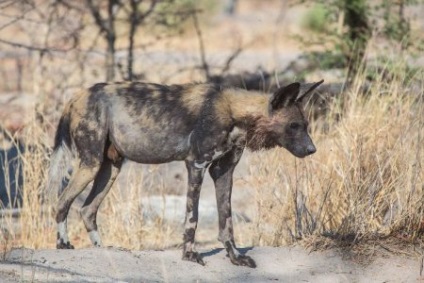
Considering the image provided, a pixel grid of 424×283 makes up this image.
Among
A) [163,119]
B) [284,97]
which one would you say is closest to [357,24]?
[284,97]

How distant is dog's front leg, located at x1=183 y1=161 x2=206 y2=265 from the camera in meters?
5.39

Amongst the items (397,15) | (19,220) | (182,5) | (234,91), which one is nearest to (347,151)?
(234,91)

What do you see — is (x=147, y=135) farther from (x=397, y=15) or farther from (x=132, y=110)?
(x=397, y=15)

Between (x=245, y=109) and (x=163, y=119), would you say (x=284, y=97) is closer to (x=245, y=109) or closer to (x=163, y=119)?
(x=245, y=109)

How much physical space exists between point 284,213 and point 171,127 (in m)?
1.39

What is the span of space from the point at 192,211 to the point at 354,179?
4.33 ft

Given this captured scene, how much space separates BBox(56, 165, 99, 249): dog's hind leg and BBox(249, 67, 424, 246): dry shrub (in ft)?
4.57

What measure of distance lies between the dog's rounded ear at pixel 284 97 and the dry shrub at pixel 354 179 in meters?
0.81

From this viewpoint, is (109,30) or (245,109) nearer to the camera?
(245,109)

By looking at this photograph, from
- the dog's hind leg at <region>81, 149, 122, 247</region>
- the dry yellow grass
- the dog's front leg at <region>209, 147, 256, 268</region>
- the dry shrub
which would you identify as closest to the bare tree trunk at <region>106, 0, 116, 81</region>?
the dry yellow grass

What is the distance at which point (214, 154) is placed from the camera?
534 cm

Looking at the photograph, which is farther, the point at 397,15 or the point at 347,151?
the point at 397,15

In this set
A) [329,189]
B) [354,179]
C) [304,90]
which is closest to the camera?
[304,90]

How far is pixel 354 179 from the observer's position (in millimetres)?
6141
